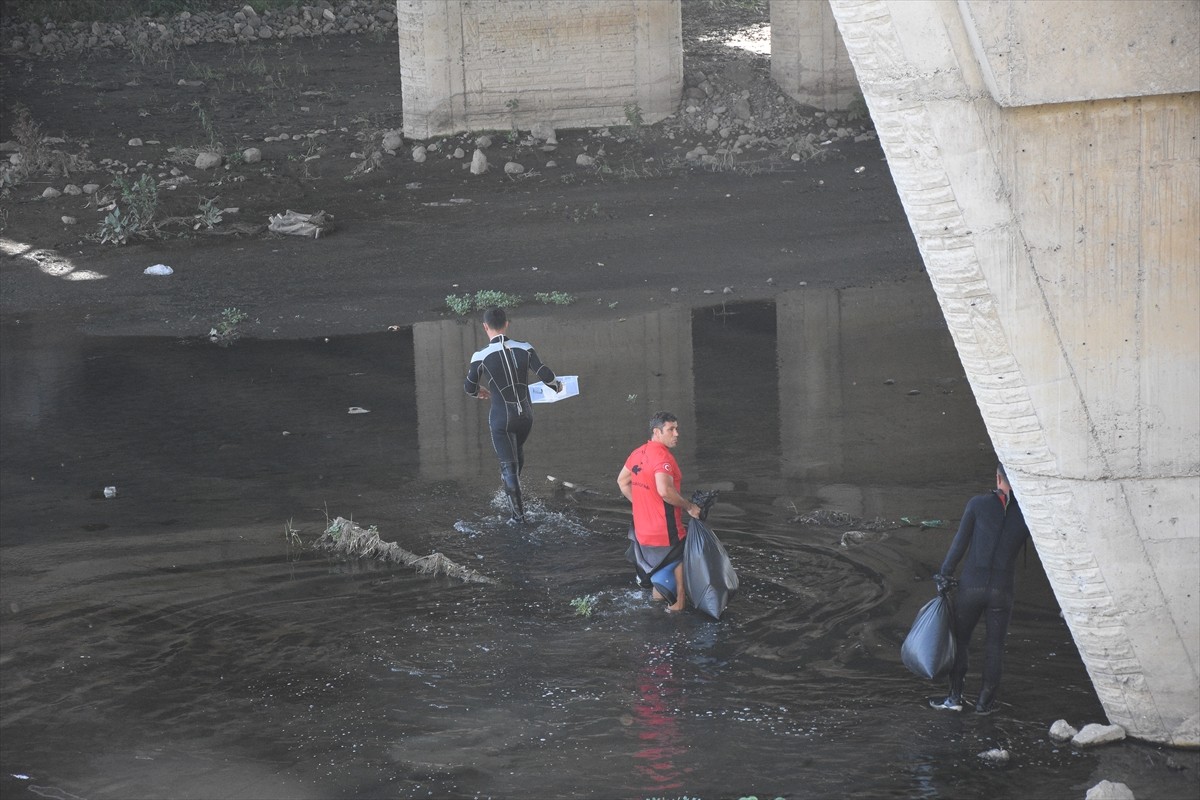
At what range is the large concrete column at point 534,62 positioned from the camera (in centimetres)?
2222

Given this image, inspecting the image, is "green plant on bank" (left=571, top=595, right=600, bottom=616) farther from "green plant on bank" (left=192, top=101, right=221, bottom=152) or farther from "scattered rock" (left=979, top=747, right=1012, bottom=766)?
"green plant on bank" (left=192, top=101, right=221, bottom=152)

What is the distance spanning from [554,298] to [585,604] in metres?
7.79

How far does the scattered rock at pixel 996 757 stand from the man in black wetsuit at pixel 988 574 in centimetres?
48

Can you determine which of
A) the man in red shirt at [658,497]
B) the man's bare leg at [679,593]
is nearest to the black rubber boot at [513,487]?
the man in red shirt at [658,497]

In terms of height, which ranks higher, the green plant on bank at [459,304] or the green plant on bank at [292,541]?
the green plant on bank at [459,304]

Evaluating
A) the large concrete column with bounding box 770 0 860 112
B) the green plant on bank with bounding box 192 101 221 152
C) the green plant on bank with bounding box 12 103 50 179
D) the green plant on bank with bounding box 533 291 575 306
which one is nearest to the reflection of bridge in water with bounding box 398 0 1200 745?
the green plant on bank with bounding box 533 291 575 306

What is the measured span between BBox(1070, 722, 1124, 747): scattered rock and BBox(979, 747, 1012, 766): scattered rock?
1.29 feet

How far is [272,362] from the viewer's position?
1444 centimetres

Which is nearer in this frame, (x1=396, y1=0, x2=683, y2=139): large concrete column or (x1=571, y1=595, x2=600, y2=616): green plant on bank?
(x1=571, y1=595, x2=600, y2=616): green plant on bank

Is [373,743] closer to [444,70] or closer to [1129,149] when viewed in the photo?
[1129,149]

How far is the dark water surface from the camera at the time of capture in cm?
700

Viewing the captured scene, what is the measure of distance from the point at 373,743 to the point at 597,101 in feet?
56.6

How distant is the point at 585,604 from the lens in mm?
8852

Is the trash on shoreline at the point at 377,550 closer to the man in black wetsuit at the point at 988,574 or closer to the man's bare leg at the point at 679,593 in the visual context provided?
the man's bare leg at the point at 679,593
